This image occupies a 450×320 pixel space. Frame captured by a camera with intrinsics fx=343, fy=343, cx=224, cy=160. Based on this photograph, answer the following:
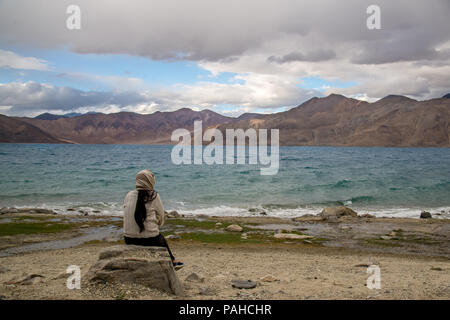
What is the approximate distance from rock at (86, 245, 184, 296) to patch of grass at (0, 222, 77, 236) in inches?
411

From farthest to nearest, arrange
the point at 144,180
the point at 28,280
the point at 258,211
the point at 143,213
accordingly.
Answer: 1. the point at 258,211
2. the point at 28,280
3. the point at 143,213
4. the point at 144,180

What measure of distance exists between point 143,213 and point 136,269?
99 centimetres

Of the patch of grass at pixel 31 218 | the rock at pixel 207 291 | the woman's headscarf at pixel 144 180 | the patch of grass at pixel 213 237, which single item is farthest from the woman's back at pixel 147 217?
the patch of grass at pixel 31 218

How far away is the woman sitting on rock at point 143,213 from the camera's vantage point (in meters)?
6.29

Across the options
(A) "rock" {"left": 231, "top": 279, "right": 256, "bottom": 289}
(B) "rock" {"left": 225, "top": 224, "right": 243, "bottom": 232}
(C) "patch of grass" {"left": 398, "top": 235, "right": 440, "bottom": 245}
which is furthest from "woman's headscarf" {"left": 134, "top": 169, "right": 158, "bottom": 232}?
(C) "patch of grass" {"left": 398, "top": 235, "right": 440, "bottom": 245}

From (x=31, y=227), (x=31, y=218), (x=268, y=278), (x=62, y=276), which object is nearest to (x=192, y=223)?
(x=31, y=227)

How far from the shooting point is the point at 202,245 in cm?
1323

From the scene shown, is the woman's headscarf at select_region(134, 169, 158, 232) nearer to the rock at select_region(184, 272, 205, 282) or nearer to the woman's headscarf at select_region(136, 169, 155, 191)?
the woman's headscarf at select_region(136, 169, 155, 191)

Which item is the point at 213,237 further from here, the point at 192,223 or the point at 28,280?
the point at 28,280

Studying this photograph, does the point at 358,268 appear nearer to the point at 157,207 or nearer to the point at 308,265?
the point at 308,265

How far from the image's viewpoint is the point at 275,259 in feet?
35.1
